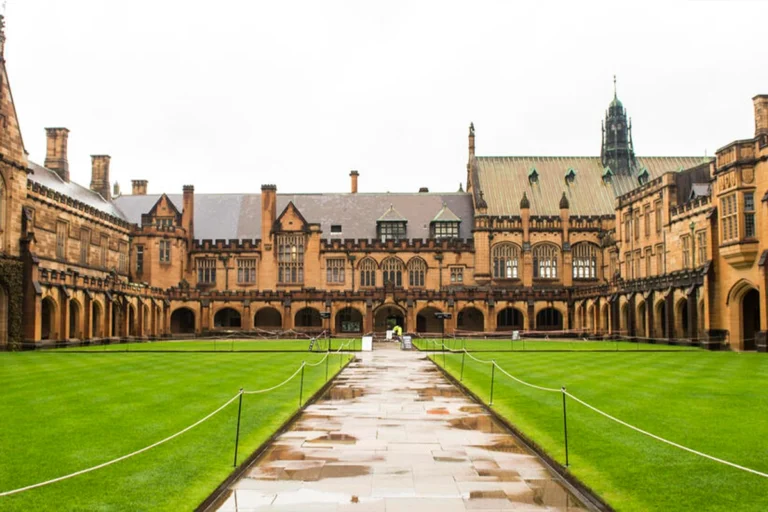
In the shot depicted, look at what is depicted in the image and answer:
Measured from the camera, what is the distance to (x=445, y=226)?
80062 millimetres

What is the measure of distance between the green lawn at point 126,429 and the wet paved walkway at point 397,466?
751mm

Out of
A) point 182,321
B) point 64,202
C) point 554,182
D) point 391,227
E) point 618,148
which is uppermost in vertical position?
point 618,148

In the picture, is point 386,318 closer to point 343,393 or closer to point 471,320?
point 471,320

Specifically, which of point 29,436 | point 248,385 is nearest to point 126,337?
point 248,385

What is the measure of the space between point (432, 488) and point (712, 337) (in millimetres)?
38347

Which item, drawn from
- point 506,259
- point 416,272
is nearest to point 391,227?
point 416,272

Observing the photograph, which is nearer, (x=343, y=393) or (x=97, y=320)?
(x=343, y=393)

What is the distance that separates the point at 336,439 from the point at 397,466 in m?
2.73

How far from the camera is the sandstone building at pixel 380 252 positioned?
49.1 meters

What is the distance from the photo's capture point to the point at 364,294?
72000 mm

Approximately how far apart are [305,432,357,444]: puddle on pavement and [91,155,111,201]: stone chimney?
6853 cm

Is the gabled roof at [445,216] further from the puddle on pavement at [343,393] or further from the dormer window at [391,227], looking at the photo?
the puddle on pavement at [343,393]

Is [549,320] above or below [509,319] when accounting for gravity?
below

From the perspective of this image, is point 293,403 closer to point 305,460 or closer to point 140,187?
point 305,460
